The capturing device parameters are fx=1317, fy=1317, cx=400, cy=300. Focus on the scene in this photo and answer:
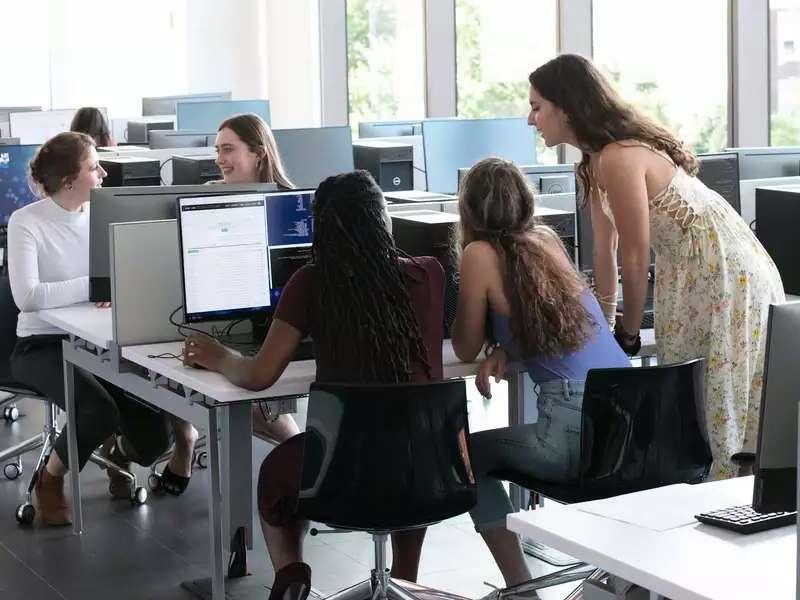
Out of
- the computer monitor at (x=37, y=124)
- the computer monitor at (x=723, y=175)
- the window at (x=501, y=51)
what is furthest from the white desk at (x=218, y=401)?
the computer monitor at (x=37, y=124)

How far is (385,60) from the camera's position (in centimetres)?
992

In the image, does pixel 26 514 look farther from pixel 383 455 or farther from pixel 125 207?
pixel 383 455

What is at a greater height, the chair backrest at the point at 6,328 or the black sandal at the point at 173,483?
the chair backrest at the point at 6,328

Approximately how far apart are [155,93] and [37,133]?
12.3 feet

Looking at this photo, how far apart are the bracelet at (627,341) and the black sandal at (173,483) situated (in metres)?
1.76

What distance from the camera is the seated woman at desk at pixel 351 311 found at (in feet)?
9.54

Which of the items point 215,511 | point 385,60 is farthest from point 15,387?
point 385,60

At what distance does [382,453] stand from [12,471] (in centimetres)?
237

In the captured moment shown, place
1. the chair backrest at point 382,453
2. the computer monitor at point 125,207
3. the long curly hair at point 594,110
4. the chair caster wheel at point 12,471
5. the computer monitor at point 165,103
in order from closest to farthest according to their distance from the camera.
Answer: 1. the chair backrest at point 382,453
2. the long curly hair at point 594,110
3. the computer monitor at point 125,207
4. the chair caster wheel at point 12,471
5. the computer monitor at point 165,103

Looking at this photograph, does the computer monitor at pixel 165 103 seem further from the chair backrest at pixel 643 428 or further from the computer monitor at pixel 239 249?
the chair backrest at pixel 643 428

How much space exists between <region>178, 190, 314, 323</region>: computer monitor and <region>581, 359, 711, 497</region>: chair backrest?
3.56ft

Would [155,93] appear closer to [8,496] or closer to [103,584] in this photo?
[8,496]

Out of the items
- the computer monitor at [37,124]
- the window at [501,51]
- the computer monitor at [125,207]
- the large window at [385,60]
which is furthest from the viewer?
the large window at [385,60]

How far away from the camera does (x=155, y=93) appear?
12211 millimetres
